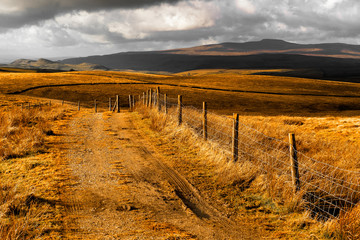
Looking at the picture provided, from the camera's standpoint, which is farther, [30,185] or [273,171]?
[273,171]

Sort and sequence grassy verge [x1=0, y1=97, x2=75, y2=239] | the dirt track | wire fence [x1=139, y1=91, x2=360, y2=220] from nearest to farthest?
1. grassy verge [x1=0, y1=97, x2=75, y2=239]
2. the dirt track
3. wire fence [x1=139, y1=91, x2=360, y2=220]

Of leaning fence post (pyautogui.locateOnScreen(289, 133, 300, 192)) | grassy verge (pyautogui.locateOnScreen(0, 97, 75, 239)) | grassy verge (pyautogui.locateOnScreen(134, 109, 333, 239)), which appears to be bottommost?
grassy verge (pyautogui.locateOnScreen(134, 109, 333, 239))

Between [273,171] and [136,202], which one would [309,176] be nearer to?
[273,171]

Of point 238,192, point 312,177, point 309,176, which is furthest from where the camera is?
point 312,177

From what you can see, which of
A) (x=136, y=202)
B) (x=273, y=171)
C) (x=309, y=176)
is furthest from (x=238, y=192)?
(x=136, y=202)

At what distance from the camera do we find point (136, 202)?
682 cm

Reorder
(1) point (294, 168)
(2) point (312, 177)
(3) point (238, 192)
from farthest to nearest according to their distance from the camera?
(2) point (312, 177) → (3) point (238, 192) → (1) point (294, 168)

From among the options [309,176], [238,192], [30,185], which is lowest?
[238,192]

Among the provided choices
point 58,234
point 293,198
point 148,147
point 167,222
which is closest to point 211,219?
point 167,222

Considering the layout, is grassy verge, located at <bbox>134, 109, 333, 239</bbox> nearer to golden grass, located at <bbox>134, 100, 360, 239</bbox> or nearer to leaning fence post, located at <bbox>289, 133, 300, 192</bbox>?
golden grass, located at <bbox>134, 100, 360, 239</bbox>

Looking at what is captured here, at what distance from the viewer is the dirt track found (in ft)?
18.3

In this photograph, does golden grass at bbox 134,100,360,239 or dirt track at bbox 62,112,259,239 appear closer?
dirt track at bbox 62,112,259,239

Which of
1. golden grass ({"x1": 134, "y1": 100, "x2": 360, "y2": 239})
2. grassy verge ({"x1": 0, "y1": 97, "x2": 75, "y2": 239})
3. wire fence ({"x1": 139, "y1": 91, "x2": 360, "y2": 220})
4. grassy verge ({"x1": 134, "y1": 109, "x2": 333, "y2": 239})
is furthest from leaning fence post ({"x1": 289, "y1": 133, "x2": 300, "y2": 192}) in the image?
grassy verge ({"x1": 0, "y1": 97, "x2": 75, "y2": 239})

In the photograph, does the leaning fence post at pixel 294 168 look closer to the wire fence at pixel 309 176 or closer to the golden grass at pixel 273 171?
the wire fence at pixel 309 176
